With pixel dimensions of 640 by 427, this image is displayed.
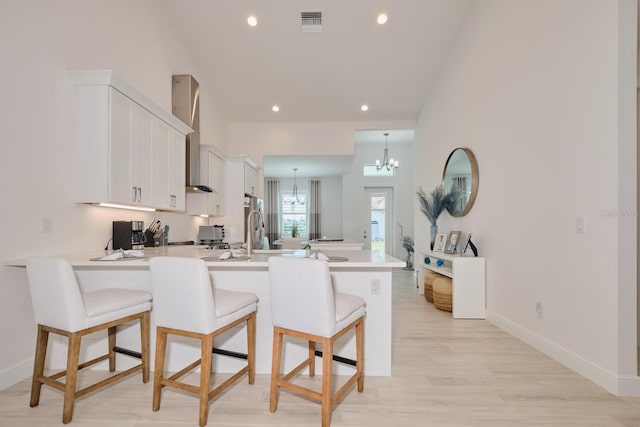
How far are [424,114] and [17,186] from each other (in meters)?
5.57

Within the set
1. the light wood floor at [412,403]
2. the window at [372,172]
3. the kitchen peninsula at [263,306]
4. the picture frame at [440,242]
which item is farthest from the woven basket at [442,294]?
the window at [372,172]

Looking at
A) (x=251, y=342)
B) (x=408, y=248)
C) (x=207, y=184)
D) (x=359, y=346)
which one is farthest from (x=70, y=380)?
(x=408, y=248)

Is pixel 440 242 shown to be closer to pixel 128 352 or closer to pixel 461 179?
pixel 461 179

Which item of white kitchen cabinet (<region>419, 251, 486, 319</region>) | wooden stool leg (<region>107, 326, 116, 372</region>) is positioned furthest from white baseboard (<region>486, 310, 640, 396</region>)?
wooden stool leg (<region>107, 326, 116, 372</region>)

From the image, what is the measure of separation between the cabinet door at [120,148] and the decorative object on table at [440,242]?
153 inches

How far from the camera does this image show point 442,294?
13.6 ft

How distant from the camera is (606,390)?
7.09 feet

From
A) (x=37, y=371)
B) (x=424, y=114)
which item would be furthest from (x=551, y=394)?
(x=424, y=114)

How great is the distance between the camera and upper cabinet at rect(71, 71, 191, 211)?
2.59 meters

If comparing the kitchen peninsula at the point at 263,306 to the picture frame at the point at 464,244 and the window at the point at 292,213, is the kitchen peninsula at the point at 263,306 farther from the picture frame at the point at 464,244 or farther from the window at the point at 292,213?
the window at the point at 292,213

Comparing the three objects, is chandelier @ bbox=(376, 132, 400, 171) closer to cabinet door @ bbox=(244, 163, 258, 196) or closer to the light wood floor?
cabinet door @ bbox=(244, 163, 258, 196)

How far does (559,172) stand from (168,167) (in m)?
3.74

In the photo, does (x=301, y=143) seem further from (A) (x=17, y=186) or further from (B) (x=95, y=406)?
(B) (x=95, y=406)

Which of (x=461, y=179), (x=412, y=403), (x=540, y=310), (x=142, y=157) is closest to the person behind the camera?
Answer: (x=412, y=403)
